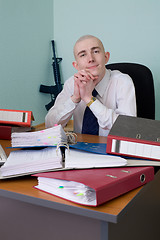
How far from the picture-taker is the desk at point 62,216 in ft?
1.81

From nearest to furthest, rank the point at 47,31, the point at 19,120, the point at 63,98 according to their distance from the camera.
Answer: the point at 19,120 < the point at 63,98 < the point at 47,31

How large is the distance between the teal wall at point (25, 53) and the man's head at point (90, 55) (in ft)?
6.24

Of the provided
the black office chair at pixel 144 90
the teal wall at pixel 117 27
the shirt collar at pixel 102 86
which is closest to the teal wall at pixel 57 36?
the teal wall at pixel 117 27

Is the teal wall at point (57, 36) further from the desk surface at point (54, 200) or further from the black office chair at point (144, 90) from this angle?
the desk surface at point (54, 200)

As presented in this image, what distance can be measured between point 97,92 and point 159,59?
6.83 ft

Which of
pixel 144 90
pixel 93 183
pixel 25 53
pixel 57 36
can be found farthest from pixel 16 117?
pixel 57 36

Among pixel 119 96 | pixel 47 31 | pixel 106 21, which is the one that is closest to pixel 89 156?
pixel 119 96

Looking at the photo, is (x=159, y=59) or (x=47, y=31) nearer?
(x=159, y=59)

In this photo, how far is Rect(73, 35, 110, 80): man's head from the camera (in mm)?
1498

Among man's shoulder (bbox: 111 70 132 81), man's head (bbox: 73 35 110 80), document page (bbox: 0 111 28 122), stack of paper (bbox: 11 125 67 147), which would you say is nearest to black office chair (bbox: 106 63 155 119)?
man's shoulder (bbox: 111 70 132 81)

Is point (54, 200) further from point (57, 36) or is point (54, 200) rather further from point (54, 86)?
point (57, 36)

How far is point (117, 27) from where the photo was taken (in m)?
3.57

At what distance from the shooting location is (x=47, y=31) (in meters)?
3.90

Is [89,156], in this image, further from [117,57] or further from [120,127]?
[117,57]
